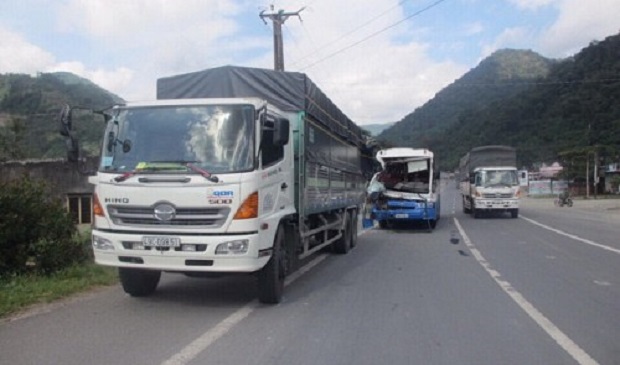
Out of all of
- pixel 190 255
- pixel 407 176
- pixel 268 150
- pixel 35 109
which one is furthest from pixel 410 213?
pixel 35 109

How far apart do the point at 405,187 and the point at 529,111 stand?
234ft

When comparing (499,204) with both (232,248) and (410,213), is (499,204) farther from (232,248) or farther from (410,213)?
(232,248)

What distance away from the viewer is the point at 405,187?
21156 mm

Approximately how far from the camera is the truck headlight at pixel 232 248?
700cm

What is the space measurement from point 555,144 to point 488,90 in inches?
1214

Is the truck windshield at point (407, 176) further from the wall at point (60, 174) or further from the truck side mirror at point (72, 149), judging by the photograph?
the truck side mirror at point (72, 149)

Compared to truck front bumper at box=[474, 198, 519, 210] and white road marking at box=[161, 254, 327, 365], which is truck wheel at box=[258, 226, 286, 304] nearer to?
white road marking at box=[161, 254, 327, 365]

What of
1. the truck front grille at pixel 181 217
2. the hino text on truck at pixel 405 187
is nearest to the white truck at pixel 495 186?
the hino text on truck at pixel 405 187

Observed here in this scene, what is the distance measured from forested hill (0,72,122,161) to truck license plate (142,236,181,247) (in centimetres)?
2369

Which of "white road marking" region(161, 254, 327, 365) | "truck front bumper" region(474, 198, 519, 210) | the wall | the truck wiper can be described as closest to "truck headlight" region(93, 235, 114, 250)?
the truck wiper

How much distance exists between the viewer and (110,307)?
7.70 metres

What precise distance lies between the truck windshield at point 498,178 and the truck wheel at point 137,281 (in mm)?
22125

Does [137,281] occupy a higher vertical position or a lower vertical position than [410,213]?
lower

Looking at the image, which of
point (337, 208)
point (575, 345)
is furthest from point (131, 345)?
point (337, 208)
